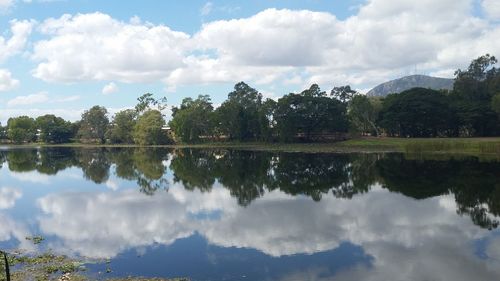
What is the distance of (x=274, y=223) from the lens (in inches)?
1112

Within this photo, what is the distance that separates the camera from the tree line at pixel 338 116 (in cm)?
10206

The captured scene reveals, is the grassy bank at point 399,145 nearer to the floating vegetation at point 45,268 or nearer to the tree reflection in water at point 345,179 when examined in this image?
the tree reflection in water at point 345,179

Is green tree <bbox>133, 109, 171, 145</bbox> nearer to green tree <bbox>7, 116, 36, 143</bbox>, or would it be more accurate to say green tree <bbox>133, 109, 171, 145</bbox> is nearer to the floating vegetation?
green tree <bbox>7, 116, 36, 143</bbox>

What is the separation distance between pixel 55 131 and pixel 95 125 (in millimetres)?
20720

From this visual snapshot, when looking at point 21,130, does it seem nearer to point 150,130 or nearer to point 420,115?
point 150,130

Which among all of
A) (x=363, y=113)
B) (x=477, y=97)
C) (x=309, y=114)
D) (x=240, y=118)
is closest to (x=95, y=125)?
(x=240, y=118)

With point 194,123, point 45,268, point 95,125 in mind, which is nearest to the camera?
point 45,268

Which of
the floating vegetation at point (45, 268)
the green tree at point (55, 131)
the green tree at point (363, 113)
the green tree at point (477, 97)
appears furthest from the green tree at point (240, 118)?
the floating vegetation at point (45, 268)

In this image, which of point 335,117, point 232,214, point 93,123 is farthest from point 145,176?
point 93,123

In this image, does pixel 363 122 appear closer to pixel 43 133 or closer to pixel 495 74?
pixel 495 74

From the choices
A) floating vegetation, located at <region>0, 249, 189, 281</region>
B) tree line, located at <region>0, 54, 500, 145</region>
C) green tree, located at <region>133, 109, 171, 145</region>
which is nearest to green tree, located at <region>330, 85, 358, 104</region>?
tree line, located at <region>0, 54, 500, 145</region>

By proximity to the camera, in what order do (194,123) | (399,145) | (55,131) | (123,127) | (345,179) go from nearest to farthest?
1. (345,179)
2. (399,145)
3. (194,123)
4. (123,127)
5. (55,131)

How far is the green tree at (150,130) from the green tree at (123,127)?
1183 cm

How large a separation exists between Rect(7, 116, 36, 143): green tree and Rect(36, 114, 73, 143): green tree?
16.0 feet
